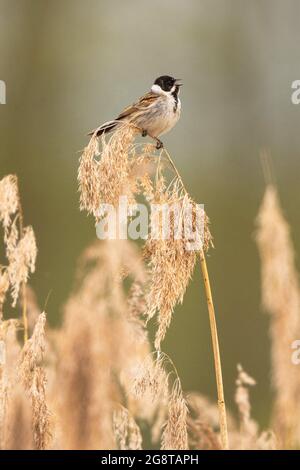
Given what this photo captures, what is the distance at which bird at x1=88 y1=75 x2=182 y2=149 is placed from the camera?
4215mm

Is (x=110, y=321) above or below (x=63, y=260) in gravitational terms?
below

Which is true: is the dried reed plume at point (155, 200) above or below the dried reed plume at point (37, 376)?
above

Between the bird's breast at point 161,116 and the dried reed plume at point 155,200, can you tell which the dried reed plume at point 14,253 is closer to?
the dried reed plume at point 155,200

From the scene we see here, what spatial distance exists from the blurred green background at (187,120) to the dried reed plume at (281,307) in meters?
3.45

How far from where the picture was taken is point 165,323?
2367 mm

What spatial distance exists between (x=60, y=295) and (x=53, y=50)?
409 cm

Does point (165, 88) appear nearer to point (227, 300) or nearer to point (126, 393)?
point (126, 393)

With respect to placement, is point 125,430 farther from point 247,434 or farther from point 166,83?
point 166,83

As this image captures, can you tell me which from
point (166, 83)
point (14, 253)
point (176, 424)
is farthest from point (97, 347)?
point (166, 83)

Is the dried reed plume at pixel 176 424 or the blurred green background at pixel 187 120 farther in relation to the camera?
the blurred green background at pixel 187 120

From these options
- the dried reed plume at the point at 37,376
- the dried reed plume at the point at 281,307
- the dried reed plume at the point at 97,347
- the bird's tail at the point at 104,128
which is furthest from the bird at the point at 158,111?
the dried reed plume at the point at 37,376

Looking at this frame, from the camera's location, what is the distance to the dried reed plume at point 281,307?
2639 mm

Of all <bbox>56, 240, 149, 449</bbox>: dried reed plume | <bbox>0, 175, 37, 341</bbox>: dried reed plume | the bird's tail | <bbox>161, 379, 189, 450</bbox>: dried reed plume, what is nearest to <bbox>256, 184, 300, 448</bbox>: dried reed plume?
<bbox>161, 379, 189, 450</bbox>: dried reed plume
